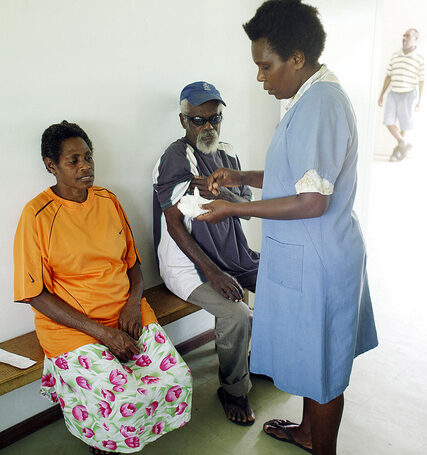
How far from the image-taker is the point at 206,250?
2.25 m

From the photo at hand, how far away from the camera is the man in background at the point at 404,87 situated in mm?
8086

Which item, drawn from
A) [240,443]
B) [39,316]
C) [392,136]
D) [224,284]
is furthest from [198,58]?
[392,136]

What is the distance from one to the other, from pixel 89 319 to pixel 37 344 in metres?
0.35

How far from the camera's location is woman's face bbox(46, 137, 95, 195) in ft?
5.97

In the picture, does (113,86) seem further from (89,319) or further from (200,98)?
(89,319)

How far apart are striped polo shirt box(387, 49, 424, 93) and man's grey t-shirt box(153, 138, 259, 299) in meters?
7.30

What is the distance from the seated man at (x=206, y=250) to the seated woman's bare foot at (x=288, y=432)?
0.37 ft

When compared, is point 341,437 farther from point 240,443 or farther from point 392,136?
point 392,136

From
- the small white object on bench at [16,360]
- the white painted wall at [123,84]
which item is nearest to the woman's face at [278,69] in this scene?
the white painted wall at [123,84]

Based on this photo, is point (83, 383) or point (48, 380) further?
point (48, 380)

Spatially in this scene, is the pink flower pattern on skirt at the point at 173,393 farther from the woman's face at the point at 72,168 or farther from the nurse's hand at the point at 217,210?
the woman's face at the point at 72,168

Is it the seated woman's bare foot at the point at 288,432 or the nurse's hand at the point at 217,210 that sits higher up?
the nurse's hand at the point at 217,210

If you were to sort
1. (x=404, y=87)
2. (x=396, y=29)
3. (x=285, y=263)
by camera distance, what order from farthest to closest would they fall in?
(x=396, y=29) < (x=404, y=87) < (x=285, y=263)

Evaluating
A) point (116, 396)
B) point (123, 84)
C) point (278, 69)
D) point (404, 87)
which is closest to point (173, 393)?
point (116, 396)
